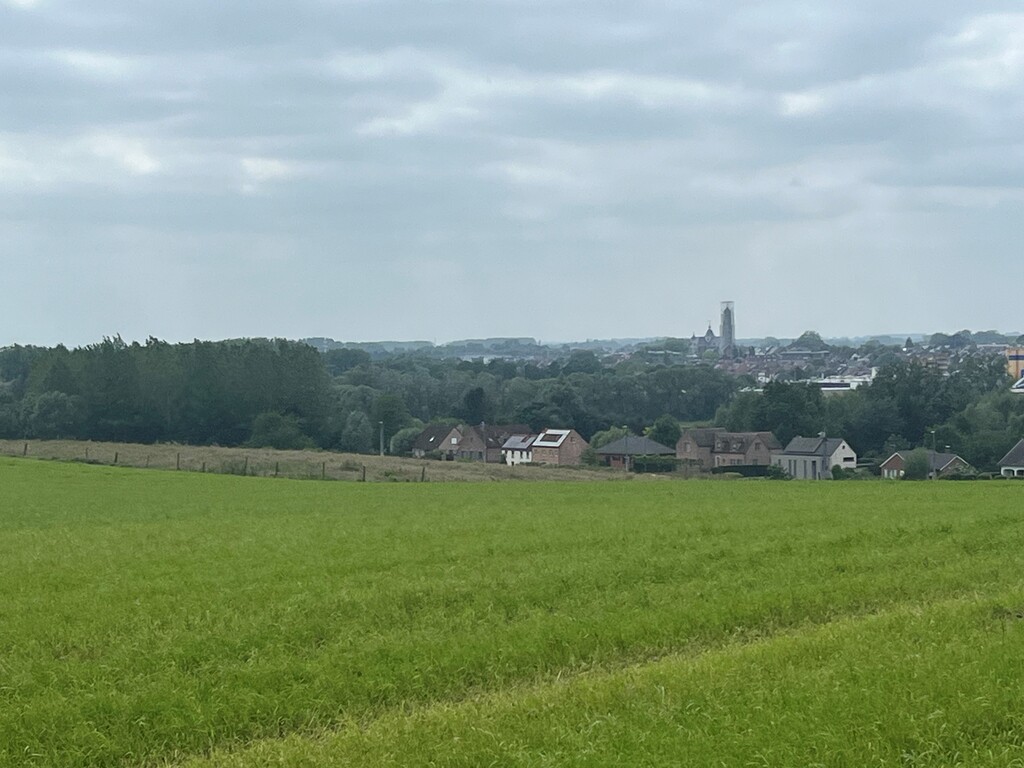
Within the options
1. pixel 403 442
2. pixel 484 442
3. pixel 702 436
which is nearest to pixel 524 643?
pixel 702 436

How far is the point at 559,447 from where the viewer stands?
125312mm

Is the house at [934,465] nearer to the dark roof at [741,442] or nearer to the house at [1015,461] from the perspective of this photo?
the house at [1015,461]

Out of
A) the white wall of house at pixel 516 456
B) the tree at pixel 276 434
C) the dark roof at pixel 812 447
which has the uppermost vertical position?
the tree at pixel 276 434

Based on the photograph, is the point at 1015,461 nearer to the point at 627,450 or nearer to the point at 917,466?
the point at 917,466

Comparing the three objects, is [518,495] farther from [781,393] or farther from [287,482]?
[781,393]

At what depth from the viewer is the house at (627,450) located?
4628 inches

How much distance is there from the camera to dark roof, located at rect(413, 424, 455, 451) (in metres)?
128

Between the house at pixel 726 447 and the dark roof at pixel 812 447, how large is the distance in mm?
2910

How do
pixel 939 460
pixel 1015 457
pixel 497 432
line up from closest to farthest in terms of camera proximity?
pixel 1015 457 → pixel 939 460 → pixel 497 432

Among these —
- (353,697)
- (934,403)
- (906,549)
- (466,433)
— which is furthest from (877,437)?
(353,697)

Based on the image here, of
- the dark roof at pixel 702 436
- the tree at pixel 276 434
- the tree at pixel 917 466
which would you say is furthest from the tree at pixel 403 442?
the tree at pixel 917 466

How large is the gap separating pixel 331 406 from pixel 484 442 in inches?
821

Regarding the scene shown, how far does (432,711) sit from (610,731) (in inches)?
92.1

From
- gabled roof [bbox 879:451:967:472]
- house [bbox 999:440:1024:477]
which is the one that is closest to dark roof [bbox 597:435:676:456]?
gabled roof [bbox 879:451:967:472]
